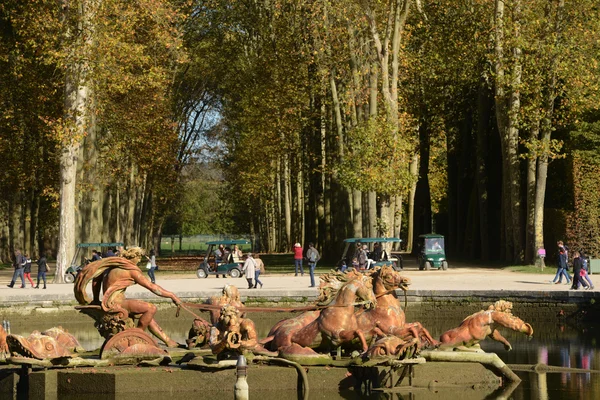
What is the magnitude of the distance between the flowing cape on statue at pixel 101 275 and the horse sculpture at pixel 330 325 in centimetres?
235

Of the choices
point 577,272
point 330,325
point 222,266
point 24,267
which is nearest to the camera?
point 330,325

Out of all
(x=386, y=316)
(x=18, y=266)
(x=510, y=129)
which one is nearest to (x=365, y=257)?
(x=510, y=129)

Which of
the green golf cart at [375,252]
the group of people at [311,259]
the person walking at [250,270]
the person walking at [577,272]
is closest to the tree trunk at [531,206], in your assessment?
the green golf cart at [375,252]

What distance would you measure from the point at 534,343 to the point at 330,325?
8356mm

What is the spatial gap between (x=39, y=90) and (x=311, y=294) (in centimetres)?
1968

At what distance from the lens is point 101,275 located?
18531 mm

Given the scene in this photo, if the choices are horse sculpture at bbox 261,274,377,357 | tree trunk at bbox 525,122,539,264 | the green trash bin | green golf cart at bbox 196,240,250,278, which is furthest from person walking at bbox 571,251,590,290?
green golf cart at bbox 196,240,250,278

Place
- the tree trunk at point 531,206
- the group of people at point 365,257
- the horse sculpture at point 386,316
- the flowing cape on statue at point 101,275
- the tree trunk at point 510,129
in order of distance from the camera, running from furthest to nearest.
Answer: the tree trunk at point 531,206, the tree trunk at point 510,129, the group of people at point 365,257, the flowing cape on statue at point 101,275, the horse sculpture at point 386,316

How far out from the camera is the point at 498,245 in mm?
55250

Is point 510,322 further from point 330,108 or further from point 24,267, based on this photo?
point 330,108

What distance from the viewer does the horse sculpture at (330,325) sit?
57.6ft

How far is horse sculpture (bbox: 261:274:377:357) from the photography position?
17562mm

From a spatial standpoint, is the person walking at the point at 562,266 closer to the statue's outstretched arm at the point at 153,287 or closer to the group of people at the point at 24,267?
the group of people at the point at 24,267

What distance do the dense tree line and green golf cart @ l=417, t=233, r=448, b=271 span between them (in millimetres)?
1974
